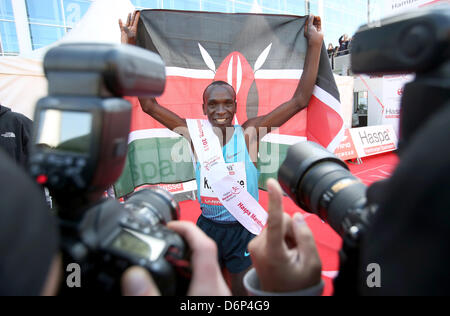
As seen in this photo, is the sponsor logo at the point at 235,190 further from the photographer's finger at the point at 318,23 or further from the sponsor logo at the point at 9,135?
the sponsor logo at the point at 9,135

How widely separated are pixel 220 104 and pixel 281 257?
48.3 inches

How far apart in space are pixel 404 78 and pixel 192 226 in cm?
646

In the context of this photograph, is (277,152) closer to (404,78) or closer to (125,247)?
(125,247)

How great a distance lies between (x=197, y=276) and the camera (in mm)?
520

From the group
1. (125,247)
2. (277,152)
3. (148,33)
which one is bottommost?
(277,152)

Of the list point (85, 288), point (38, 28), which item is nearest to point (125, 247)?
point (85, 288)

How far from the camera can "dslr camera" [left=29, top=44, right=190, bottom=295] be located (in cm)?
48

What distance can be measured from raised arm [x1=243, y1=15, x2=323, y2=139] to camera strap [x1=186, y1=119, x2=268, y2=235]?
0.37 meters

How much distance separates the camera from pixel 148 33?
6.00ft

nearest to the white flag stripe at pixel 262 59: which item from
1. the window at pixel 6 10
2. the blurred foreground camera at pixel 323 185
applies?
the blurred foreground camera at pixel 323 185

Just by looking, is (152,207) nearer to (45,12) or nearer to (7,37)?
(7,37)

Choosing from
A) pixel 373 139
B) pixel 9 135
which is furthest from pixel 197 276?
pixel 373 139

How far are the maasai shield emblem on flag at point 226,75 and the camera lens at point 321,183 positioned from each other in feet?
3.50
